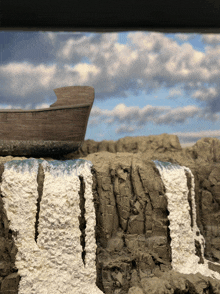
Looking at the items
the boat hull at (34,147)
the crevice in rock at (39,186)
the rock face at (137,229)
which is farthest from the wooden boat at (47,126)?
the crevice in rock at (39,186)

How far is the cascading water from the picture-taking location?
12.8 ft

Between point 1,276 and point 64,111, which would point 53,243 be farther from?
point 64,111

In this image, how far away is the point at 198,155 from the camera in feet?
19.3

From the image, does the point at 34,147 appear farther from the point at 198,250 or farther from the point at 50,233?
the point at 198,250

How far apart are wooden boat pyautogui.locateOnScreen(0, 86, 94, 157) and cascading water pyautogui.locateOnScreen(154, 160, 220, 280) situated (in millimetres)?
1883

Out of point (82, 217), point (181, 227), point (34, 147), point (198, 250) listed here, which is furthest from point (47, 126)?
point (198, 250)

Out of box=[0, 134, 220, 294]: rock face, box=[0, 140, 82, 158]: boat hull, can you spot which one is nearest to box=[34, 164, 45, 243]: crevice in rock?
box=[0, 134, 220, 294]: rock face

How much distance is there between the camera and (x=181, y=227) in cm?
402

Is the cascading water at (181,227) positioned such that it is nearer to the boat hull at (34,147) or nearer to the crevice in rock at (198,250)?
the crevice in rock at (198,250)

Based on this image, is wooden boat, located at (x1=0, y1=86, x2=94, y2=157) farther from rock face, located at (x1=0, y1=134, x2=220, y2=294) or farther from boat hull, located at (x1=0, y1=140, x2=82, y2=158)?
rock face, located at (x1=0, y1=134, x2=220, y2=294)

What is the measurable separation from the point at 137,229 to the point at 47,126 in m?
2.59

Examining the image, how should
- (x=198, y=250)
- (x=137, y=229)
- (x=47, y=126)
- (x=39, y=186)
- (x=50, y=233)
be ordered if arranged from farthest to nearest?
(x=47, y=126), (x=198, y=250), (x=137, y=229), (x=39, y=186), (x=50, y=233)

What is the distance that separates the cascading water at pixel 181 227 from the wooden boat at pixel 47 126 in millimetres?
1883
